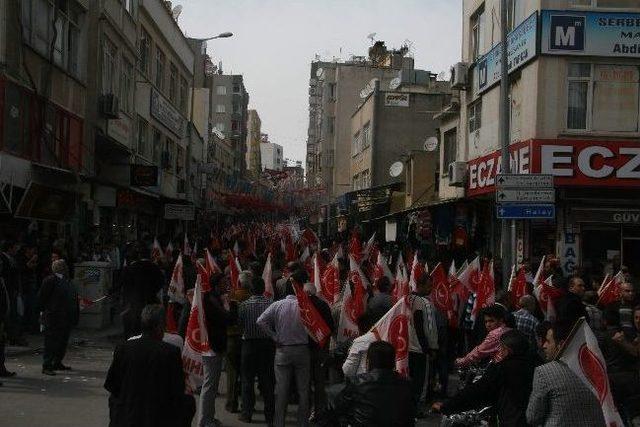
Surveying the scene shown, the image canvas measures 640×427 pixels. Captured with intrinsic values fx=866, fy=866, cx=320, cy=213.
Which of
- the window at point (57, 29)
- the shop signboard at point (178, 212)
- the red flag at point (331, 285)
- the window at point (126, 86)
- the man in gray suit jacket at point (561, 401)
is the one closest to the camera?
the man in gray suit jacket at point (561, 401)

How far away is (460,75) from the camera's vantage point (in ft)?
88.6

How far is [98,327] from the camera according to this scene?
57.5 ft

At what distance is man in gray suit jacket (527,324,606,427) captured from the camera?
554cm

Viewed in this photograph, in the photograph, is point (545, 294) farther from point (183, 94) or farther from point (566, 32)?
point (183, 94)

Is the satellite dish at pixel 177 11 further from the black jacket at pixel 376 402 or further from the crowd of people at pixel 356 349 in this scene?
the black jacket at pixel 376 402

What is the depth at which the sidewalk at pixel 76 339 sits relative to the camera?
13961mm

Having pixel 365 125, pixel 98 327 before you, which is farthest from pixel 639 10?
pixel 365 125

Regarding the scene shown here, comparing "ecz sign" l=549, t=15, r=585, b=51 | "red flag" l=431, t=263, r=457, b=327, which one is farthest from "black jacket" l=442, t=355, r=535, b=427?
"ecz sign" l=549, t=15, r=585, b=51

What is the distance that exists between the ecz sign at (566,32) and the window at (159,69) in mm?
21990

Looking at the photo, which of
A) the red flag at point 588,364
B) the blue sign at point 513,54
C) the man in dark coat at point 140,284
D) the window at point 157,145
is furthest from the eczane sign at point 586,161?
the window at point 157,145

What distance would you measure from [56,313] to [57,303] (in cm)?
18

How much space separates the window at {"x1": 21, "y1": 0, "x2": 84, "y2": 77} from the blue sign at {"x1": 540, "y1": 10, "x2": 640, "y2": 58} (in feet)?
39.7

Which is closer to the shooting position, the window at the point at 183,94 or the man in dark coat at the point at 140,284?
the man in dark coat at the point at 140,284

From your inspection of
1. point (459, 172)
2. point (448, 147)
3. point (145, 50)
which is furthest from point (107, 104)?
point (448, 147)
